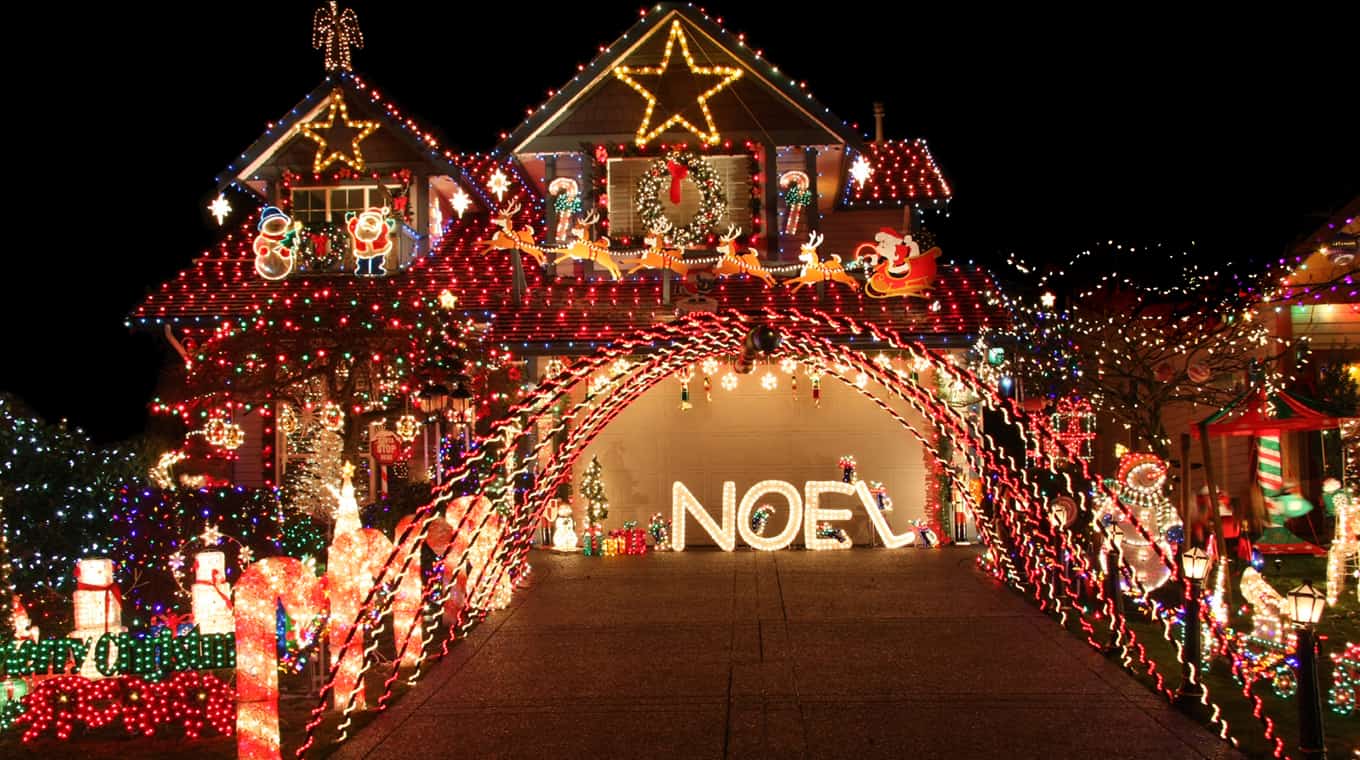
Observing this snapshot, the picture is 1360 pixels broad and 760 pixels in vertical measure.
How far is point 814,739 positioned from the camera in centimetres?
866

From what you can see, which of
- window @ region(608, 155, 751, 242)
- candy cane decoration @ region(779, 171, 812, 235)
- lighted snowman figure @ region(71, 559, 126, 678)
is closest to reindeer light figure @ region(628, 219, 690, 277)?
window @ region(608, 155, 751, 242)

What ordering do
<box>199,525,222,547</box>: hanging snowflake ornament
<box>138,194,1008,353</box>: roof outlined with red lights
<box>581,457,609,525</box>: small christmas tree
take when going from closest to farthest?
<box>199,525,222,547</box>: hanging snowflake ornament < <box>138,194,1008,353</box>: roof outlined with red lights < <box>581,457,609,525</box>: small christmas tree

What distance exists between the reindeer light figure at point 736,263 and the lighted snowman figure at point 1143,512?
7.33m

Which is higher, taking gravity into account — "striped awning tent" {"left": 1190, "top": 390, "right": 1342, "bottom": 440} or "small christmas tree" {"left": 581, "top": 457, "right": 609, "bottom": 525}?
"striped awning tent" {"left": 1190, "top": 390, "right": 1342, "bottom": 440}

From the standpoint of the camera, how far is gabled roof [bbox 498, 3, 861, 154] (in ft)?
67.4

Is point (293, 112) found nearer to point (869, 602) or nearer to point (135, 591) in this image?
point (135, 591)

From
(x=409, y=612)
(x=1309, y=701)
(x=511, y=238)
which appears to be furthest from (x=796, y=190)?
(x=1309, y=701)

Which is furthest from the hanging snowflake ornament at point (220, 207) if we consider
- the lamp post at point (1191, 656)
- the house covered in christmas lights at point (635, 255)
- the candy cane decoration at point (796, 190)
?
the lamp post at point (1191, 656)

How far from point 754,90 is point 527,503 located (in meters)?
10.0

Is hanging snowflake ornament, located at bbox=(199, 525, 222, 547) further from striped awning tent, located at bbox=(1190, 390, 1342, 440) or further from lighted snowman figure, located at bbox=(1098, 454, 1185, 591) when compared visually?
striped awning tent, located at bbox=(1190, 390, 1342, 440)

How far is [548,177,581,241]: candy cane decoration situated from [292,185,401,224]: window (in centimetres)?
272

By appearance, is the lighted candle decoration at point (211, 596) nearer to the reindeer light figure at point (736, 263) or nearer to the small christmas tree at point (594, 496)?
the small christmas tree at point (594, 496)

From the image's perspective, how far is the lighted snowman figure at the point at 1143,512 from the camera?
12.7m

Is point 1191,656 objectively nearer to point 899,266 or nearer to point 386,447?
point 899,266
